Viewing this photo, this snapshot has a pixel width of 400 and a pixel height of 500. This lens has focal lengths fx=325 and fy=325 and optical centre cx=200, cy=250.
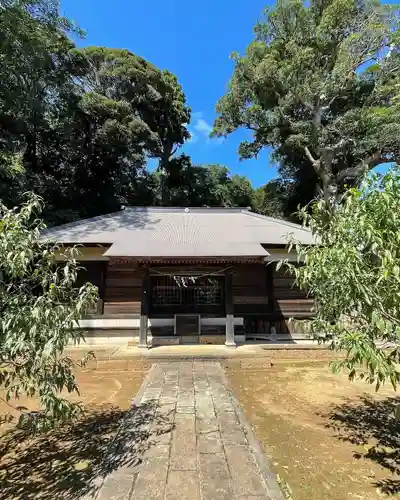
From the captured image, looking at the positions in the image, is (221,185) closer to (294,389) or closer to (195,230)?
(195,230)

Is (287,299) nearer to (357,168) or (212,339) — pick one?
(212,339)

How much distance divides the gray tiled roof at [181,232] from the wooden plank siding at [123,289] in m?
0.93

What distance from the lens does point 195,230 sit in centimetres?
1109

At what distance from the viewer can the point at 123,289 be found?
10.0m

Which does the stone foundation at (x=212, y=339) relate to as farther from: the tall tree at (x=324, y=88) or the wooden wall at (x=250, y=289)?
the tall tree at (x=324, y=88)

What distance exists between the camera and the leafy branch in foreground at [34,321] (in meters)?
2.28

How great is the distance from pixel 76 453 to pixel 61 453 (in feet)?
0.53

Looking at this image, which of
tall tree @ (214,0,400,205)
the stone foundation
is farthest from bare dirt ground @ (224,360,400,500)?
tall tree @ (214,0,400,205)

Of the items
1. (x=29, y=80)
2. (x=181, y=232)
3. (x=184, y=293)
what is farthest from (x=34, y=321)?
(x=29, y=80)

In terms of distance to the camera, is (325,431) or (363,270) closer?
(363,270)

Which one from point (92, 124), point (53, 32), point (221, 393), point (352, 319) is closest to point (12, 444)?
point (221, 393)

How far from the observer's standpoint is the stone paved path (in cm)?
266

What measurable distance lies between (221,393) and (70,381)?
3.26 m

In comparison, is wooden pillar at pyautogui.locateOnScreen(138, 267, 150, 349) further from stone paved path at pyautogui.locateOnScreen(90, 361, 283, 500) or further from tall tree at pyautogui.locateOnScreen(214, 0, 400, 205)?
tall tree at pyautogui.locateOnScreen(214, 0, 400, 205)
